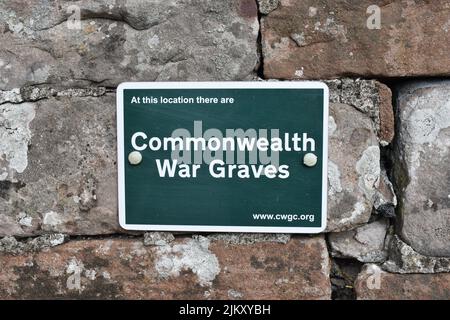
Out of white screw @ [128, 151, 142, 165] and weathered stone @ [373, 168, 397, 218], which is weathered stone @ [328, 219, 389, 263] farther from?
white screw @ [128, 151, 142, 165]

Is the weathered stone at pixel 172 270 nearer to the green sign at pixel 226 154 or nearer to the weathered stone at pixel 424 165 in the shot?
the green sign at pixel 226 154

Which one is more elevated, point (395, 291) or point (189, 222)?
point (189, 222)

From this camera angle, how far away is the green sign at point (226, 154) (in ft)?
4.08

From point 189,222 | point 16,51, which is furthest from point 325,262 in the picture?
point 16,51

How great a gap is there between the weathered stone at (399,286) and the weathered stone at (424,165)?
7 cm

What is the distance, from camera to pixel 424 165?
4.07 feet

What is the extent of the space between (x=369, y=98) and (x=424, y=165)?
0.21m

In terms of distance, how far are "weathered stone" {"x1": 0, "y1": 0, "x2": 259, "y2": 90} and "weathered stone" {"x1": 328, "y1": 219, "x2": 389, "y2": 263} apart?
48 cm

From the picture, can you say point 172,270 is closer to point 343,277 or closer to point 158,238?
point 158,238

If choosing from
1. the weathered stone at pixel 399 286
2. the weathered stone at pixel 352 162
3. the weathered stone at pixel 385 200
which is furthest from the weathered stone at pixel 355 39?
the weathered stone at pixel 399 286

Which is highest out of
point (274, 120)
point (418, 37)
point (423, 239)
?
point (418, 37)

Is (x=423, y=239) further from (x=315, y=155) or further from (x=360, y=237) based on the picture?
(x=315, y=155)

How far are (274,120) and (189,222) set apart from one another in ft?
1.09

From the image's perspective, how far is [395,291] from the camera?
50.4 inches
